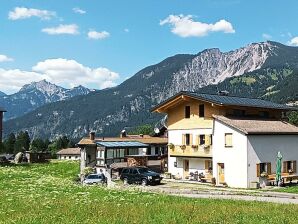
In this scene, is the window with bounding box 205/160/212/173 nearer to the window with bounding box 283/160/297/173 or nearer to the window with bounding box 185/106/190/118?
the window with bounding box 185/106/190/118

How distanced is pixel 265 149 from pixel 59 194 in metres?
25.6

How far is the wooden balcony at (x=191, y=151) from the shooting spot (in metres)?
48.0

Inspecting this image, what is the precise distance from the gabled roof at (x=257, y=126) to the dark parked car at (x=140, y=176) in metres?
9.22

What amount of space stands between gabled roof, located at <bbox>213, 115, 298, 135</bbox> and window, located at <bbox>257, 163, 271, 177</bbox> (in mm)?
3275

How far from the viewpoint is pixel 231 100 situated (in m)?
50.3

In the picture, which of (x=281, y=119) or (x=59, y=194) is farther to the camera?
(x=281, y=119)

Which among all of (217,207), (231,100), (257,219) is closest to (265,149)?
(231,100)

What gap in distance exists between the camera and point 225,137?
45625 millimetres

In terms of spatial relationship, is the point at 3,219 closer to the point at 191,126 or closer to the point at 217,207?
the point at 217,207

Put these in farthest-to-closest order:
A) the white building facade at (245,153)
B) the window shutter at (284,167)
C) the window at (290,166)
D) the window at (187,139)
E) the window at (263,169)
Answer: the window at (187,139) → the window at (290,166) → the window shutter at (284,167) → the window at (263,169) → the white building facade at (245,153)

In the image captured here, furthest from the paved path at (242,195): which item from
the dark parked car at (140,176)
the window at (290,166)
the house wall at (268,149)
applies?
the window at (290,166)

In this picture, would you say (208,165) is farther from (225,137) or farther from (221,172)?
(225,137)

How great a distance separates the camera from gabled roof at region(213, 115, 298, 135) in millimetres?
43838

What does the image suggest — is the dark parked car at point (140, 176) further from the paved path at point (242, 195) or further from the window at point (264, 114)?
the window at point (264, 114)
